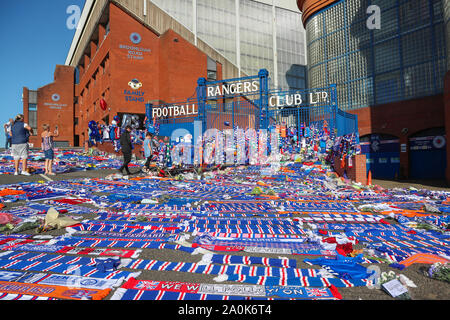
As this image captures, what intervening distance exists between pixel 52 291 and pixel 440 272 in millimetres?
3162

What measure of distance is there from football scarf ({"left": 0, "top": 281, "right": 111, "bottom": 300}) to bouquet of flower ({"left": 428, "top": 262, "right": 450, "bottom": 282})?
8.85ft

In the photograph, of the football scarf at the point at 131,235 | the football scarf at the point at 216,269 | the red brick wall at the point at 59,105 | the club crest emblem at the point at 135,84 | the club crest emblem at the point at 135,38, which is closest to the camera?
the football scarf at the point at 216,269

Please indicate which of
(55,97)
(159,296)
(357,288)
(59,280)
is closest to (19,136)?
(59,280)

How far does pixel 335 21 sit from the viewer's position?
20.7 meters

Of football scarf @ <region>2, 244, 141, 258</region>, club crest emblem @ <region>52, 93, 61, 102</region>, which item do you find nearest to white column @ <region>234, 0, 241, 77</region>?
club crest emblem @ <region>52, 93, 61, 102</region>

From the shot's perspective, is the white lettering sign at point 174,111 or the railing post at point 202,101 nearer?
the railing post at point 202,101

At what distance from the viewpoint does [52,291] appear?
213 centimetres

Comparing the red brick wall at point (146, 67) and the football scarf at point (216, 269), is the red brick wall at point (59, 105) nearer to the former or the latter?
the red brick wall at point (146, 67)

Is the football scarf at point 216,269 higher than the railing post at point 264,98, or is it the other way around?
the railing post at point 264,98

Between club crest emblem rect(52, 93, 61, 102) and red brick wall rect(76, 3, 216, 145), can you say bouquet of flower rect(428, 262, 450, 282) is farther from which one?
club crest emblem rect(52, 93, 61, 102)

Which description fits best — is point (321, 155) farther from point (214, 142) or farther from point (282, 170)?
point (214, 142)

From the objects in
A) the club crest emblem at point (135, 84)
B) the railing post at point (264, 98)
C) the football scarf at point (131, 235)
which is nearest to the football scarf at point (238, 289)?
the football scarf at point (131, 235)

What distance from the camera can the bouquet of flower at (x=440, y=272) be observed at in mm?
2387

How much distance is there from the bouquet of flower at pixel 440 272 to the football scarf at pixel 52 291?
2698 mm
